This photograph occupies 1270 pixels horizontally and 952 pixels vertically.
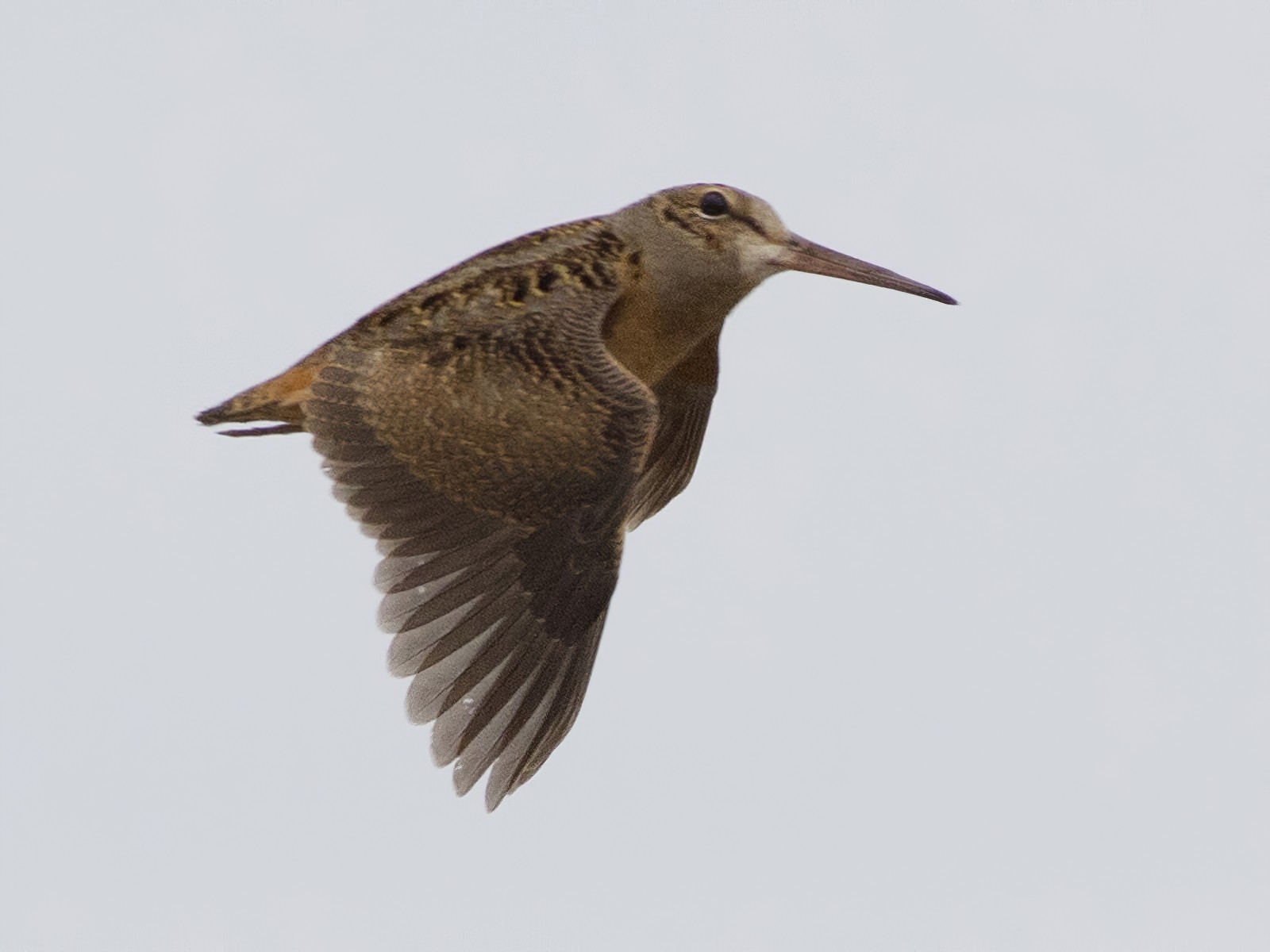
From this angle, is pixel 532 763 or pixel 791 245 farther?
pixel 791 245

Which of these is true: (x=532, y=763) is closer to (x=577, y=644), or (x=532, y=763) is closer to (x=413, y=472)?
(x=577, y=644)

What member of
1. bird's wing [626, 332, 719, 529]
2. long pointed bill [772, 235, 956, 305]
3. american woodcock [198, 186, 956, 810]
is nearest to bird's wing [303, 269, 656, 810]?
american woodcock [198, 186, 956, 810]

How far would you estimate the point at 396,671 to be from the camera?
9.64 meters

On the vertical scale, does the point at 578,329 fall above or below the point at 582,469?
above

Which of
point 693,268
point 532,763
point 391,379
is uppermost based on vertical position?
point 693,268

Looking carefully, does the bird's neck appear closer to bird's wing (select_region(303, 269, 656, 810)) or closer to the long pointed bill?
the long pointed bill

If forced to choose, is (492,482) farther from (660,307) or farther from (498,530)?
(660,307)

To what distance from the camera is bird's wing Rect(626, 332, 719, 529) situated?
11484 mm

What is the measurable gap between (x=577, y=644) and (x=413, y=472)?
0.93 meters

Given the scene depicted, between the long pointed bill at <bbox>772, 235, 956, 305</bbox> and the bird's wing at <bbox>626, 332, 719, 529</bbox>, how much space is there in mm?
779

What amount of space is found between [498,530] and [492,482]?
0.62ft

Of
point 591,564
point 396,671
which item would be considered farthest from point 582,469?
point 396,671

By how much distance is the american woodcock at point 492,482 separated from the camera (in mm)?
9734

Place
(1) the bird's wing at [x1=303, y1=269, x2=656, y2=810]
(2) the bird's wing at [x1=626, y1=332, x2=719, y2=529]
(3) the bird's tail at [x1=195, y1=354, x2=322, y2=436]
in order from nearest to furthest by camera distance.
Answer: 1. (1) the bird's wing at [x1=303, y1=269, x2=656, y2=810]
2. (3) the bird's tail at [x1=195, y1=354, x2=322, y2=436]
3. (2) the bird's wing at [x1=626, y1=332, x2=719, y2=529]
